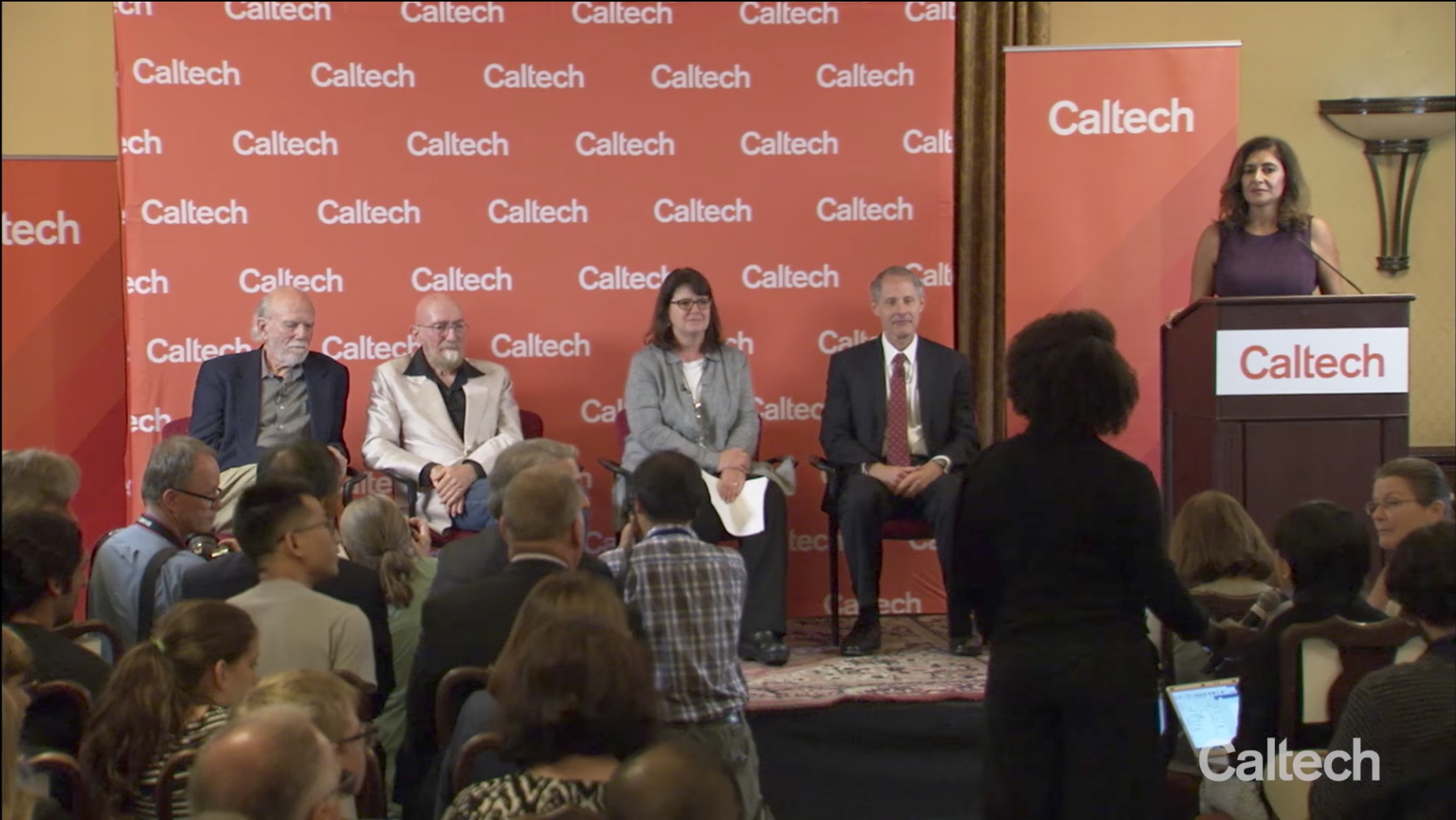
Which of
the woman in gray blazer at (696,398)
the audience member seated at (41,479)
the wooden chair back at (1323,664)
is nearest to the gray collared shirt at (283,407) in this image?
the woman in gray blazer at (696,398)

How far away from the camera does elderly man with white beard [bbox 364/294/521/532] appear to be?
16.8ft

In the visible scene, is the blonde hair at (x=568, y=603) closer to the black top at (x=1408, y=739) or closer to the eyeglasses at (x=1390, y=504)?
the black top at (x=1408, y=739)

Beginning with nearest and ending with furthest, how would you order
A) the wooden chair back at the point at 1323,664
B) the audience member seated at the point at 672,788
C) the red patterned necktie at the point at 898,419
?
the audience member seated at the point at 672,788, the wooden chair back at the point at 1323,664, the red patterned necktie at the point at 898,419

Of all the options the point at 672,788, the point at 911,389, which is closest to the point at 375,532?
the point at 672,788

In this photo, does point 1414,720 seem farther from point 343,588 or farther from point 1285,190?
A: point 1285,190

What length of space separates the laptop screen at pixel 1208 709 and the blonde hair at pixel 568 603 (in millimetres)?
1202

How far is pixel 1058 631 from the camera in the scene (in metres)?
2.40

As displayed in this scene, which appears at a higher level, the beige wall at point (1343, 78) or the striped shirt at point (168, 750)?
the beige wall at point (1343, 78)

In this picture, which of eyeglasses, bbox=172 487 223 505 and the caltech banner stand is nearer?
eyeglasses, bbox=172 487 223 505

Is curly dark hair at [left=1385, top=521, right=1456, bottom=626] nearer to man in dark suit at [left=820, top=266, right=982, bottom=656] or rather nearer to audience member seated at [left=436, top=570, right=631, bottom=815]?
audience member seated at [left=436, top=570, right=631, bottom=815]

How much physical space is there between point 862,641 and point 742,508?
59 centimetres

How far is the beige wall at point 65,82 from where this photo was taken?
615 centimetres

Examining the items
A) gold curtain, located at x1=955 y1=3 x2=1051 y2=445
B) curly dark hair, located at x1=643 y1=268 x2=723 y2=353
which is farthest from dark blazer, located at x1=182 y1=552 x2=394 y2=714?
gold curtain, located at x1=955 y1=3 x2=1051 y2=445

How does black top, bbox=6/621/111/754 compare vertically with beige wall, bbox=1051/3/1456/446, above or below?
below
